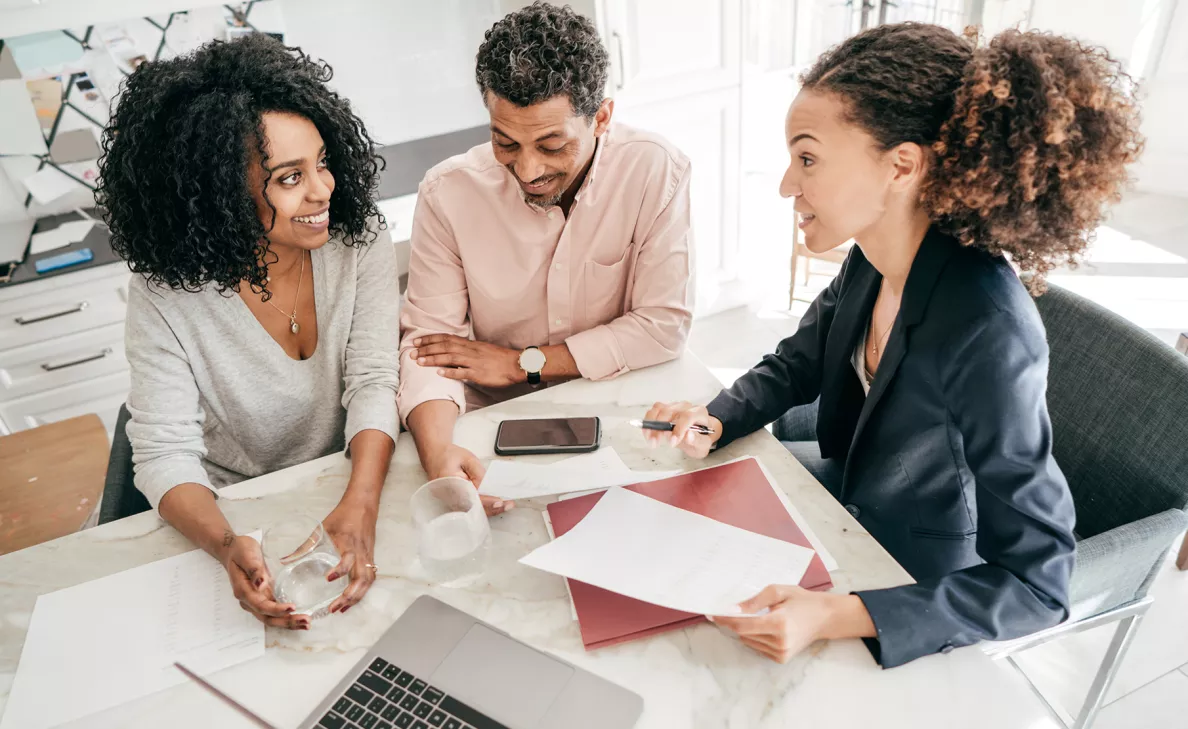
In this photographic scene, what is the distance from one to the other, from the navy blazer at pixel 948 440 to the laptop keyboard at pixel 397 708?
0.45 meters

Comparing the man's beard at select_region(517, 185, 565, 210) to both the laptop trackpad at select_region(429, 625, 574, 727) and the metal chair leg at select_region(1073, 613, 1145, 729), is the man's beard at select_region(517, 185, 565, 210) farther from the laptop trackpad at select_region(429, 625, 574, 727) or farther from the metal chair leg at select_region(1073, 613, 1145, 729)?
the metal chair leg at select_region(1073, 613, 1145, 729)

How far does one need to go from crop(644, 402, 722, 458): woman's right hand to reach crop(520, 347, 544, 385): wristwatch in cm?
35

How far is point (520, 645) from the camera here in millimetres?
853

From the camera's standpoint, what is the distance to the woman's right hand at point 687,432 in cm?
109

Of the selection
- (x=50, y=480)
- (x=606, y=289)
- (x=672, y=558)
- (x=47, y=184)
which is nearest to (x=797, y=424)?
(x=606, y=289)

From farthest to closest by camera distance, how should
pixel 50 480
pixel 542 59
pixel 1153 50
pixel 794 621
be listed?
pixel 1153 50 < pixel 50 480 < pixel 542 59 < pixel 794 621

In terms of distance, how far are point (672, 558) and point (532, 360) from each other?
0.63 metres

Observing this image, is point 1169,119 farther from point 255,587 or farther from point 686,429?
point 255,587

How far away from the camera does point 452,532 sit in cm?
96

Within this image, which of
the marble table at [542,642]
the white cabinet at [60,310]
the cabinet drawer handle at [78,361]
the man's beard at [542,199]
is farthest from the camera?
the cabinet drawer handle at [78,361]

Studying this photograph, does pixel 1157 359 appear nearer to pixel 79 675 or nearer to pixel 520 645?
pixel 520 645

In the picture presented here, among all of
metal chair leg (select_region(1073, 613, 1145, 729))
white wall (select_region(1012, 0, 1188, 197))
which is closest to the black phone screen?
metal chair leg (select_region(1073, 613, 1145, 729))

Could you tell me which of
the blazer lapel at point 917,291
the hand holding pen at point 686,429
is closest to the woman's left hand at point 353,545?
the hand holding pen at point 686,429

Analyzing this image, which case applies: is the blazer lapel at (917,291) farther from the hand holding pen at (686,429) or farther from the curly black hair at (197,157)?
the curly black hair at (197,157)
